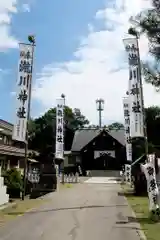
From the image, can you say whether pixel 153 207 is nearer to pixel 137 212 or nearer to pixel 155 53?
pixel 137 212

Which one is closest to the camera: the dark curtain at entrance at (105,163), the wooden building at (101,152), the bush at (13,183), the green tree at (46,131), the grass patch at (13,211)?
the grass patch at (13,211)

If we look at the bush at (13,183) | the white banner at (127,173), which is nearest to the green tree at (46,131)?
the white banner at (127,173)

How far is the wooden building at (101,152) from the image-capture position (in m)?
63.5

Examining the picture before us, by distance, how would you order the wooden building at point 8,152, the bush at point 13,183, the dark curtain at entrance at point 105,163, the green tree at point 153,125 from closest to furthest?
1. the bush at point 13,183
2. the wooden building at point 8,152
3. the dark curtain at entrance at point 105,163
4. the green tree at point 153,125

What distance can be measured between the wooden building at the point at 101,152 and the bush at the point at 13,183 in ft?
129

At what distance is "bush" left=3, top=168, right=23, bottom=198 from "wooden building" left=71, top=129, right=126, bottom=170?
1543 inches

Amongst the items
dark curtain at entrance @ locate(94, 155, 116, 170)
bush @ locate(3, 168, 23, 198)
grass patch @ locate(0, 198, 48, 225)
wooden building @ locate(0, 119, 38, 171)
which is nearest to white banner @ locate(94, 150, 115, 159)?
dark curtain at entrance @ locate(94, 155, 116, 170)

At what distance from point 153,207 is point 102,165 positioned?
163 feet

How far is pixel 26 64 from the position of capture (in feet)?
71.6

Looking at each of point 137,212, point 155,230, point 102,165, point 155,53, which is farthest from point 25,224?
point 102,165

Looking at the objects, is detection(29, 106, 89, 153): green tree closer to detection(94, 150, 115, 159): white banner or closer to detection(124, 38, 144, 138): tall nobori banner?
detection(94, 150, 115, 159): white banner

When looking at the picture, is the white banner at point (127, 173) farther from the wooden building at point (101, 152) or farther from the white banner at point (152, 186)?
the white banner at point (152, 186)

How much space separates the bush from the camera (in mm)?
23172

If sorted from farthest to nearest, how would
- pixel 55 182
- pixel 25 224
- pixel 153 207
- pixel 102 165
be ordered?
pixel 102 165
pixel 55 182
pixel 153 207
pixel 25 224
